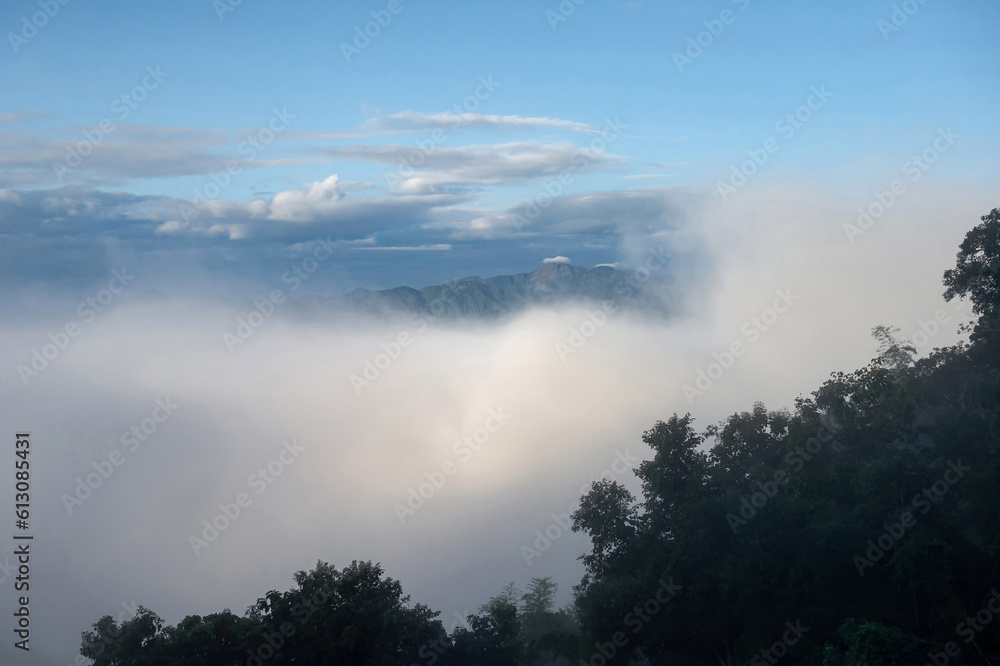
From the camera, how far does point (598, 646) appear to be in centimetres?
3178

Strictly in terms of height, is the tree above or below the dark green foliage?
above

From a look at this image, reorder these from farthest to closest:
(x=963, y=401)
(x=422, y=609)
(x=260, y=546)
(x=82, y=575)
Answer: (x=260, y=546)
(x=82, y=575)
(x=963, y=401)
(x=422, y=609)

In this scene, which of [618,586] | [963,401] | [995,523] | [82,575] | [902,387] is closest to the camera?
[995,523]

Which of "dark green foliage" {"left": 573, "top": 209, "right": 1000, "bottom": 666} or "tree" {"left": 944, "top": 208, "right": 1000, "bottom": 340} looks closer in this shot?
"dark green foliage" {"left": 573, "top": 209, "right": 1000, "bottom": 666}

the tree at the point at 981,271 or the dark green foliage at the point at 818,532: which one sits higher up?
the tree at the point at 981,271

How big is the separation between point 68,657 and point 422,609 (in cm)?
9675

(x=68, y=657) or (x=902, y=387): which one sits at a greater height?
(x=902, y=387)

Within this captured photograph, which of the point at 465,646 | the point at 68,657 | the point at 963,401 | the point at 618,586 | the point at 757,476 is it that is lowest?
the point at 68,657

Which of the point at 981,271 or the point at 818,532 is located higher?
the point at 981,271

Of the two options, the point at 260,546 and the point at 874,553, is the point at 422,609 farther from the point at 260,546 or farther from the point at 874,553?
the point at 260,546

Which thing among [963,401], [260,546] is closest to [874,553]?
[963,401]

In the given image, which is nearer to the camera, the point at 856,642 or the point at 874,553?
the point at 856,642

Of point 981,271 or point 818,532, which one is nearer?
point 818,532

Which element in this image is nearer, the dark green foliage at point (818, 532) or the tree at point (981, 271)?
the dark green foliage at point (818, 532)
